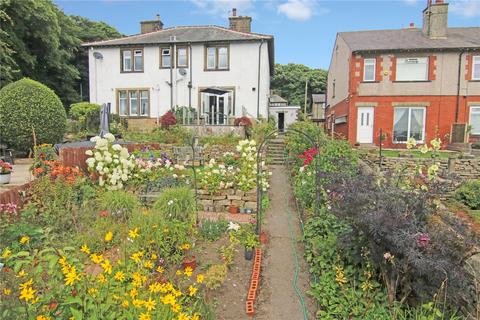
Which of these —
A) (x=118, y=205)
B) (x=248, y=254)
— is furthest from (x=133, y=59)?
(x=248, y=254)

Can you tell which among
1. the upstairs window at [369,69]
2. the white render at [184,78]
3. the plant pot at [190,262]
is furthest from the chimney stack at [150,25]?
the plant pot at [190,262]

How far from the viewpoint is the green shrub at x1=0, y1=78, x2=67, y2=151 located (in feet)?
38.3

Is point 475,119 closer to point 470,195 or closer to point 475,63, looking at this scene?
point 475,63

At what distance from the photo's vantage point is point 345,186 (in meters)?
4.21

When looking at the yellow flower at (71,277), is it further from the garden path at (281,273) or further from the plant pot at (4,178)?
the plant pot at (4,178)

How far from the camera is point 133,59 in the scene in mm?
20219

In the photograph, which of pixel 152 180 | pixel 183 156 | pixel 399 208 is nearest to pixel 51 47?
pixel 183 156

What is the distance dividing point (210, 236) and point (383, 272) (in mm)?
2720

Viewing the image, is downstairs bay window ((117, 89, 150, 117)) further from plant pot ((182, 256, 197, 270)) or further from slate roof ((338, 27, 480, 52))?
plant pot ((182, 256, 197, 270))

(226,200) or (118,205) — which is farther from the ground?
(118,205)

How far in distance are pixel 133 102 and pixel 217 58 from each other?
6.00 m

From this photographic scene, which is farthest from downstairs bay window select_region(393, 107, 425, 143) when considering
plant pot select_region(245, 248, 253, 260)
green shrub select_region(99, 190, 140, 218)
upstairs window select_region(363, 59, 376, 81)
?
green shrub select_region(99, 190, 140, 218)

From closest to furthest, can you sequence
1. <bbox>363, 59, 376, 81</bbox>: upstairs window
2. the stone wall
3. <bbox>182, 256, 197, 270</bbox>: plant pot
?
<bbox>182, 256, 197, 270</bbox>: plant pot < the stone wall < <bbox>363, 59, 376, 81</bbox>: upstairs window

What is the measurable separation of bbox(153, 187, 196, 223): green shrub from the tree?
47582 mm
